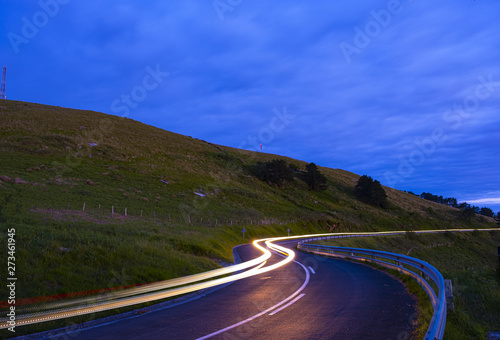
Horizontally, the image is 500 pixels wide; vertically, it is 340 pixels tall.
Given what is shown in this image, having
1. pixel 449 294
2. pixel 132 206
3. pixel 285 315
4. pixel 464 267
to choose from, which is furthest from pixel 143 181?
pixel 449 294

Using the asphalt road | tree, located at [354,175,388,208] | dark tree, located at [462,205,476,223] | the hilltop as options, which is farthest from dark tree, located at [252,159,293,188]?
the asphalt road

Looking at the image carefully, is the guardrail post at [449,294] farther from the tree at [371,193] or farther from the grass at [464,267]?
the tree at [371,193]

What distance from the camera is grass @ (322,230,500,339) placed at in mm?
7523

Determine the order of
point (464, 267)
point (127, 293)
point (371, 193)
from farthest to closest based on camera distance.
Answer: point (371, 193)
point (464, 267)
point (127, 293)

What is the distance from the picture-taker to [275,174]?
275ft

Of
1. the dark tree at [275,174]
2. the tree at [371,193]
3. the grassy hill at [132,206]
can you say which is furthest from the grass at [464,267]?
the dark tree at [275,174]

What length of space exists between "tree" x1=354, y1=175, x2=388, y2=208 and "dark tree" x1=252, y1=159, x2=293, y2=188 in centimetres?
2210

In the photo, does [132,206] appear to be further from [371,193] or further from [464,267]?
[371,193]

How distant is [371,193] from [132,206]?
71428 millimetres

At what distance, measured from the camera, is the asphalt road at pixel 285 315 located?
22.8 ft

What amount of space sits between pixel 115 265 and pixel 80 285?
7.51 ft

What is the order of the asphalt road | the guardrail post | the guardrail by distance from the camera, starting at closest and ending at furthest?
the guardrail, the asphalt road, the guardrail post

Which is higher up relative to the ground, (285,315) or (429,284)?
(429,284)

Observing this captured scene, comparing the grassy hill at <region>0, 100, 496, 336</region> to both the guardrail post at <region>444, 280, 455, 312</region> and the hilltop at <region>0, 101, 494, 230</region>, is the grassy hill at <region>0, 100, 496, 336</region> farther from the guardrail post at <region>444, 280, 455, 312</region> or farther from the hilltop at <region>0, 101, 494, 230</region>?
the guardrail post at <region>444, 280, 455, 312</region>
